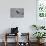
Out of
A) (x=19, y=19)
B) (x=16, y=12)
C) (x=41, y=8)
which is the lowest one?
(x=19, y=19)

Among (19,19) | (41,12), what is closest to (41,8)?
(41,12)

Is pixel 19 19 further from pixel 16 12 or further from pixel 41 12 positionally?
pixel 41 12

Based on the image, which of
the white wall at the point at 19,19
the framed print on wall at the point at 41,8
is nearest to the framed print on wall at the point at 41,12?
the framed print on wall at the point at 41,8

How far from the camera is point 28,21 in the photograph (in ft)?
20.6

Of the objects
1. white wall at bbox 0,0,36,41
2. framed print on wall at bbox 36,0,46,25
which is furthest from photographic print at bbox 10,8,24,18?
framed print on wall at bbox 36,0,46,25

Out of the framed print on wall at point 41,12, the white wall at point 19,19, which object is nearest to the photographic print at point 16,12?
the white wall at point 19,19

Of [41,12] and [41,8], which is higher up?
[41,8]

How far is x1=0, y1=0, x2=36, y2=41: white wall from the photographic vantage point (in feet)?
20.4

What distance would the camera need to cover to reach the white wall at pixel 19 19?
6.21m

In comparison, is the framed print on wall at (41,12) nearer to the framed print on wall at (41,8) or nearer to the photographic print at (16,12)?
the framed print on wall at (41,8)

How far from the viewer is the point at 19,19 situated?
6262mm

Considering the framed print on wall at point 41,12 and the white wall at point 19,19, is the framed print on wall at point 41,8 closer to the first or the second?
the framed print on wall at point 41,12

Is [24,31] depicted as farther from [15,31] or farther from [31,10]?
[31,10]

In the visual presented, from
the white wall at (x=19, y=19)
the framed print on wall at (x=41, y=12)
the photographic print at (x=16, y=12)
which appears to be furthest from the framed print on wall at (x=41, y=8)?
the photographic print at (x=16, y=12)
